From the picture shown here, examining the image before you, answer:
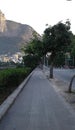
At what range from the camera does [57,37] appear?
1944 inches

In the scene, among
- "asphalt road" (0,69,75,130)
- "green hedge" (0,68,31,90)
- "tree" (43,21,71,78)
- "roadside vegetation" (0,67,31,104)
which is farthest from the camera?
"tree" (43,21,71,78)

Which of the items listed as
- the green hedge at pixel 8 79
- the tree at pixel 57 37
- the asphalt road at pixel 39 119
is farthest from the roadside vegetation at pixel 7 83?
the tree at pixel 57 37

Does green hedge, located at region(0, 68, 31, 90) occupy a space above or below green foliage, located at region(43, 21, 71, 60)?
below

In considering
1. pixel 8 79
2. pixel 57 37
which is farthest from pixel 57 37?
pixel 8 79

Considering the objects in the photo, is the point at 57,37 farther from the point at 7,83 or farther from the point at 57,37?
the point at 7,83

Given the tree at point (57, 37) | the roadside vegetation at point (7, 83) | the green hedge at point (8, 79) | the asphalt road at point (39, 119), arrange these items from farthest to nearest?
the tree at point (57, 37), the green hedge at point (8, 79), the roadside vegetation at point (7, 83), the asphalt road at point (39, 119)

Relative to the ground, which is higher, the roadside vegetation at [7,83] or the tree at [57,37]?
the tree at [57,37]

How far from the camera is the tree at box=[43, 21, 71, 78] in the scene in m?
49.3

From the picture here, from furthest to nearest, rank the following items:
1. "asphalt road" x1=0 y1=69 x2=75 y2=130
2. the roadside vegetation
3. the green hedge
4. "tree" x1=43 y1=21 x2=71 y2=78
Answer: "tree" x1=43 y1=21 x2=71 y2=78 < the green hedge < the roadside vegetation < "asphalt road" x1=0 y1=69 x2=75 y2=130

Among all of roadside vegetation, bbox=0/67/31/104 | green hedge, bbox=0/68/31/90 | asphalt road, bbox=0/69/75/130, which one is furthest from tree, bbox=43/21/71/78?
asphalt road, bbox=0/69/75/130

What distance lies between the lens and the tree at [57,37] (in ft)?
162

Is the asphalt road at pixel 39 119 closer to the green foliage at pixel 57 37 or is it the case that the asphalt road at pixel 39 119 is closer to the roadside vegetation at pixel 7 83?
the roadside vegetation at pixel 7 83

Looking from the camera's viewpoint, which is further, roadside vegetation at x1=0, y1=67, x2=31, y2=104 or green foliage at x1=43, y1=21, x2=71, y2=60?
green foliage at x1=43, y1=21, x2=71, y2=60

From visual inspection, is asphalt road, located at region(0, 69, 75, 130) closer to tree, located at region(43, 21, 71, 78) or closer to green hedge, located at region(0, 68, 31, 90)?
green hedge, located at region(0, 68, 31, 90)
